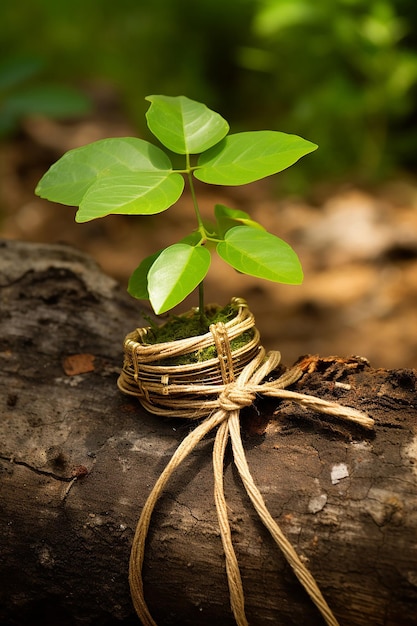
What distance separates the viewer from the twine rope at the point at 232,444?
101 centimetres

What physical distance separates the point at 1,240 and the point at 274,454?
1162 millimetres

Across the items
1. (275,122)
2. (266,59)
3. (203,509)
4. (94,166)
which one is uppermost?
(94,166)

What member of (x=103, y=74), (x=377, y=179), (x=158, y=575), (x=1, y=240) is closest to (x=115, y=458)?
(x=158, y=575)

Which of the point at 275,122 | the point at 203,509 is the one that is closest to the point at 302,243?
the point at 275,122

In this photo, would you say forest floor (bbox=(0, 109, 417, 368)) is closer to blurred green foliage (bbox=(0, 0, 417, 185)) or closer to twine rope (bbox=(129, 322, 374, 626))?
blurred green foliage (bbox=(0, 0, 417, 185))

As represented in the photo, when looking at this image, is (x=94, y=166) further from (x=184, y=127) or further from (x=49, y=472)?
(x=49, y=472)

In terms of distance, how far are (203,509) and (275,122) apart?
4.42 m

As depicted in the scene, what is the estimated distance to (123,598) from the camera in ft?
3.62

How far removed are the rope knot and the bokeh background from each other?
5.59ft

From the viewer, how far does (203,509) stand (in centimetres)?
109

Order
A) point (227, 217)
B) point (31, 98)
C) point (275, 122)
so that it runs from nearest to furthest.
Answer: point (227, 217), point (31, 98), point (275, 122)

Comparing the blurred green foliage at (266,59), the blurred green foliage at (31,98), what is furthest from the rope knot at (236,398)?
the blurred green foliage at (266,59)

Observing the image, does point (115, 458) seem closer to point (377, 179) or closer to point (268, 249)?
point (268, 249)

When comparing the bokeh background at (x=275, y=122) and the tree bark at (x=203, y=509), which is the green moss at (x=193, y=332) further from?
the bokeh background at (x=275, y=122)
